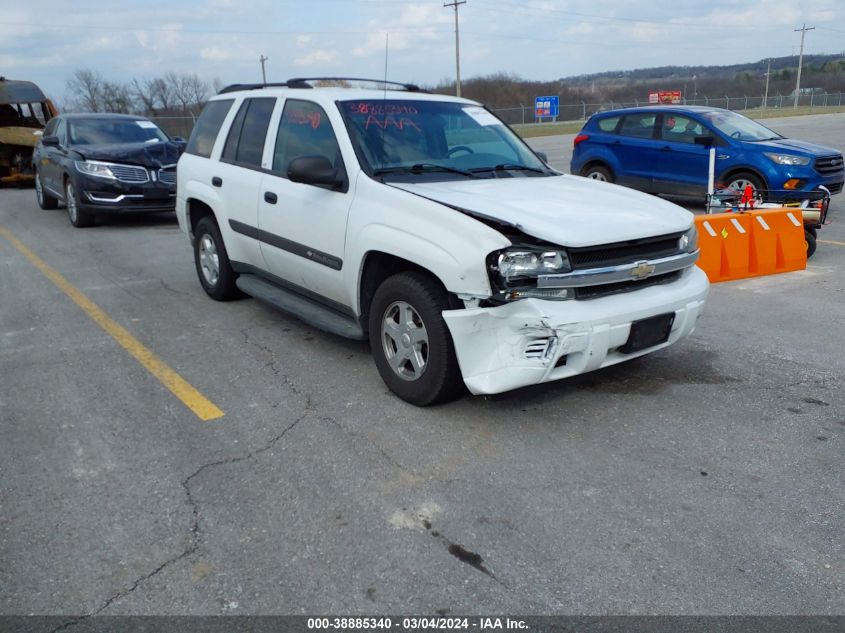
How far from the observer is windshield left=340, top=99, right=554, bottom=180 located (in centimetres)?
479

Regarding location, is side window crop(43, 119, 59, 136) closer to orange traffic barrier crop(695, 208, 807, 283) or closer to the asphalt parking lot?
the asphalt parking lot

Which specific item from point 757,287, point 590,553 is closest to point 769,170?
point 757,287

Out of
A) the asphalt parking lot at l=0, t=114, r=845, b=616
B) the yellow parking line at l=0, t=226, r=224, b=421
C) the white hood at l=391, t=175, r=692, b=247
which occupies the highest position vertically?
the white hood at l=391, t=175, r=692, b=247

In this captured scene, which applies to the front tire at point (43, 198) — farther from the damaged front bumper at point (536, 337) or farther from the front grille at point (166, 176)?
the damaged front bumper at point (536, 337)

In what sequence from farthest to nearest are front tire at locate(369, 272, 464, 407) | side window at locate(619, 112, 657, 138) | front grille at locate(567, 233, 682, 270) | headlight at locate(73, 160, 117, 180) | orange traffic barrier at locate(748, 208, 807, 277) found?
side window at locate(619, 112, 657, 138)
headlight at locate(73, 160, 117, 180)
orange traffic barrier at locate(748, 208, 807, 277)
front tire at locate(369, 272, 464, 407)
front grille at locate(567, 233, 682, 270)

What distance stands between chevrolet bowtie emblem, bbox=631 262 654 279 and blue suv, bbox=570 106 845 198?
703cm

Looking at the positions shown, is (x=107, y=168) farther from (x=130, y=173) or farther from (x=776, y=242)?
(x=776, y=242)

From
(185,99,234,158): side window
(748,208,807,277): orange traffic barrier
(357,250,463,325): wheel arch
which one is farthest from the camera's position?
(748,208,807,277): orange traffic barrier

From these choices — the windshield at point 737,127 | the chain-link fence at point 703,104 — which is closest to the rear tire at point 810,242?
the windshield at point 737,127

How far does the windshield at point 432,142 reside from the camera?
479 cm

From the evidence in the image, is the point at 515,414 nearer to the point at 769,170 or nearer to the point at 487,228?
the point at 487,228

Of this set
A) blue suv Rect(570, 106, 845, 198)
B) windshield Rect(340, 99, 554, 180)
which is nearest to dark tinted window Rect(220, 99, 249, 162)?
windshield Rect(340, 99, 554, 180)

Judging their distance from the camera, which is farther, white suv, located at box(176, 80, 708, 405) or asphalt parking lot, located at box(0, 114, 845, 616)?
white suv, located at box(176, 80, 708, 405)

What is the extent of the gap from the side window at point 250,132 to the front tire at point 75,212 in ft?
21.3
